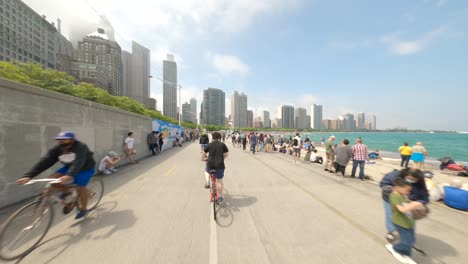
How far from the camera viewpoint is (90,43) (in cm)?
6481

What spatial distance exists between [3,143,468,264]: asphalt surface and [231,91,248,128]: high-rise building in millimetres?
90762

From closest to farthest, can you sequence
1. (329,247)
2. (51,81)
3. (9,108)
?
(329,247), (9,108), (51,81)

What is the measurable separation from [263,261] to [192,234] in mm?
1351

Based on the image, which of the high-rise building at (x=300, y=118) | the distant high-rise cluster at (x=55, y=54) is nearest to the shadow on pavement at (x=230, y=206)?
the distant high-rise cluster at (x=55, y=54)

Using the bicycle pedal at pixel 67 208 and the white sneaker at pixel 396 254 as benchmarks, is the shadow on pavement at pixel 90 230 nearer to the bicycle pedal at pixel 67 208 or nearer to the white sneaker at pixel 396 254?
the bicycle pedal at pixel 67 208

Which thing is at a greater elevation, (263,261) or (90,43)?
(90,43)

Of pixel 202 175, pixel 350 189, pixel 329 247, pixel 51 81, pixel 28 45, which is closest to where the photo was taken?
pixel 329 247

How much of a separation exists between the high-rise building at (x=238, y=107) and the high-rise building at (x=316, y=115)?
10423 centimetres

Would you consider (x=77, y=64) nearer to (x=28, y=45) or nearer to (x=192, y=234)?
(x=28, y=45)

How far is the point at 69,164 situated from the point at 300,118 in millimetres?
172938

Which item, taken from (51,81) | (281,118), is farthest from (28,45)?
(281,118)

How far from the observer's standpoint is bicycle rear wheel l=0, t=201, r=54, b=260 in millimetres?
2498

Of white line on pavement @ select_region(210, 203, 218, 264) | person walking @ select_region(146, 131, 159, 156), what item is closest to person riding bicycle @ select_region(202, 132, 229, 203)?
white line on pavement @ select_region(210, 203, 218, 264)

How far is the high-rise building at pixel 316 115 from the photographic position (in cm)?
17415
